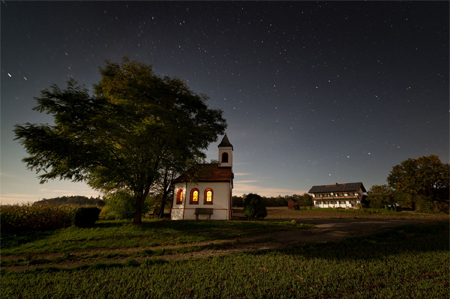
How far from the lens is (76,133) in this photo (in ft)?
37.9

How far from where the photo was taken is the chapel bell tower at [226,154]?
24.6m

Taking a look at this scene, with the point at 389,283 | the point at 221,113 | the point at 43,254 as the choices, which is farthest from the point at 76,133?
the point at 389,283

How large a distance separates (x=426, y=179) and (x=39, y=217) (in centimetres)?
6341

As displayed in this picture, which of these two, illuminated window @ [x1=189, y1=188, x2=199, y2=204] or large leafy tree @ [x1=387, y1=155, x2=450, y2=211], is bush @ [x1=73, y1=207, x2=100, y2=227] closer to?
illuminated window @ [x1=189, y1=188, x2=199, y2=204]

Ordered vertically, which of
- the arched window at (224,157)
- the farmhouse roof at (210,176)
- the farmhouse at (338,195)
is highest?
the arched window at (224,157)

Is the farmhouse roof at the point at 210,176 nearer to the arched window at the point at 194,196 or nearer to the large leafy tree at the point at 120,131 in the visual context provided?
the arched window at the point at 194,196

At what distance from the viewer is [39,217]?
13.5 metres

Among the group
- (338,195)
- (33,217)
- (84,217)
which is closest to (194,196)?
(84,217)

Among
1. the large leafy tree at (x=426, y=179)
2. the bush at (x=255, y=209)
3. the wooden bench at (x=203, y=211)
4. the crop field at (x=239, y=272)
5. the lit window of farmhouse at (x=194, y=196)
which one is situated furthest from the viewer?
the large leafy tree at (x=426, y=179)

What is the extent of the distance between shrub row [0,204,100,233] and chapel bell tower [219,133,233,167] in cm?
1557

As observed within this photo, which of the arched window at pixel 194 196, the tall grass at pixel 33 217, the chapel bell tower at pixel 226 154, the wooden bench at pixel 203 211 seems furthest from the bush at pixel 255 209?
the tall grass at pixel 33 217

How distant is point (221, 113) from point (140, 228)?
1256 cm

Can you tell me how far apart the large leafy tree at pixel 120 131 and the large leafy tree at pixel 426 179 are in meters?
50.8

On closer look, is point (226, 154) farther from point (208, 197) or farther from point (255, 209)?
point (255, 209)
